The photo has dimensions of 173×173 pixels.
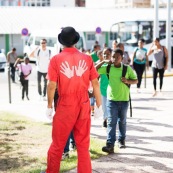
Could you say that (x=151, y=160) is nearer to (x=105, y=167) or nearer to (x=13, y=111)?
(x=105, y=167)

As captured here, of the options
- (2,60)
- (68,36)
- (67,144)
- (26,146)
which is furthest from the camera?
(2,60)

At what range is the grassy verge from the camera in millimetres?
6648

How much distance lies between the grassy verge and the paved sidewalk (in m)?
0.40

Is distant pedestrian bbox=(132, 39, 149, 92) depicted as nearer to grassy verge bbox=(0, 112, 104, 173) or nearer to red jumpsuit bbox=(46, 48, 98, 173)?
grassy verge bbox=(0, 112, 104, 173)

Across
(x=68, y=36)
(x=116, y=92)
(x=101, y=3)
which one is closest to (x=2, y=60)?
(x=116, y=92)

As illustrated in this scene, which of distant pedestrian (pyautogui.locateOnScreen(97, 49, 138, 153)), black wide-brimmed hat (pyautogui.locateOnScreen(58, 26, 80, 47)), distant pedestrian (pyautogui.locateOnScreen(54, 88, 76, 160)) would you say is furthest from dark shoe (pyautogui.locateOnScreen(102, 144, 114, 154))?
black wide-brimmed hat (pyautogui.locateOnScreen(58, 26, 80, 47))

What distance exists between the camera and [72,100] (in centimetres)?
557

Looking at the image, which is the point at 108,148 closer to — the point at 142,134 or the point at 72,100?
the point at 142,134

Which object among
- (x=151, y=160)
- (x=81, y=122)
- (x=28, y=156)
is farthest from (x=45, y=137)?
(x=81, y=122)

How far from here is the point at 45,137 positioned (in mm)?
8477

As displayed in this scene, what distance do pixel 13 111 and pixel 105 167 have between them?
5.59 meters

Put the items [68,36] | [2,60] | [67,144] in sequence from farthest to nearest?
[2,60]
[67,144]
[68,36]

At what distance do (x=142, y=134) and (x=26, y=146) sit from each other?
2.16 m

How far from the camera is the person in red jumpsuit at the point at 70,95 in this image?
5.55 m
